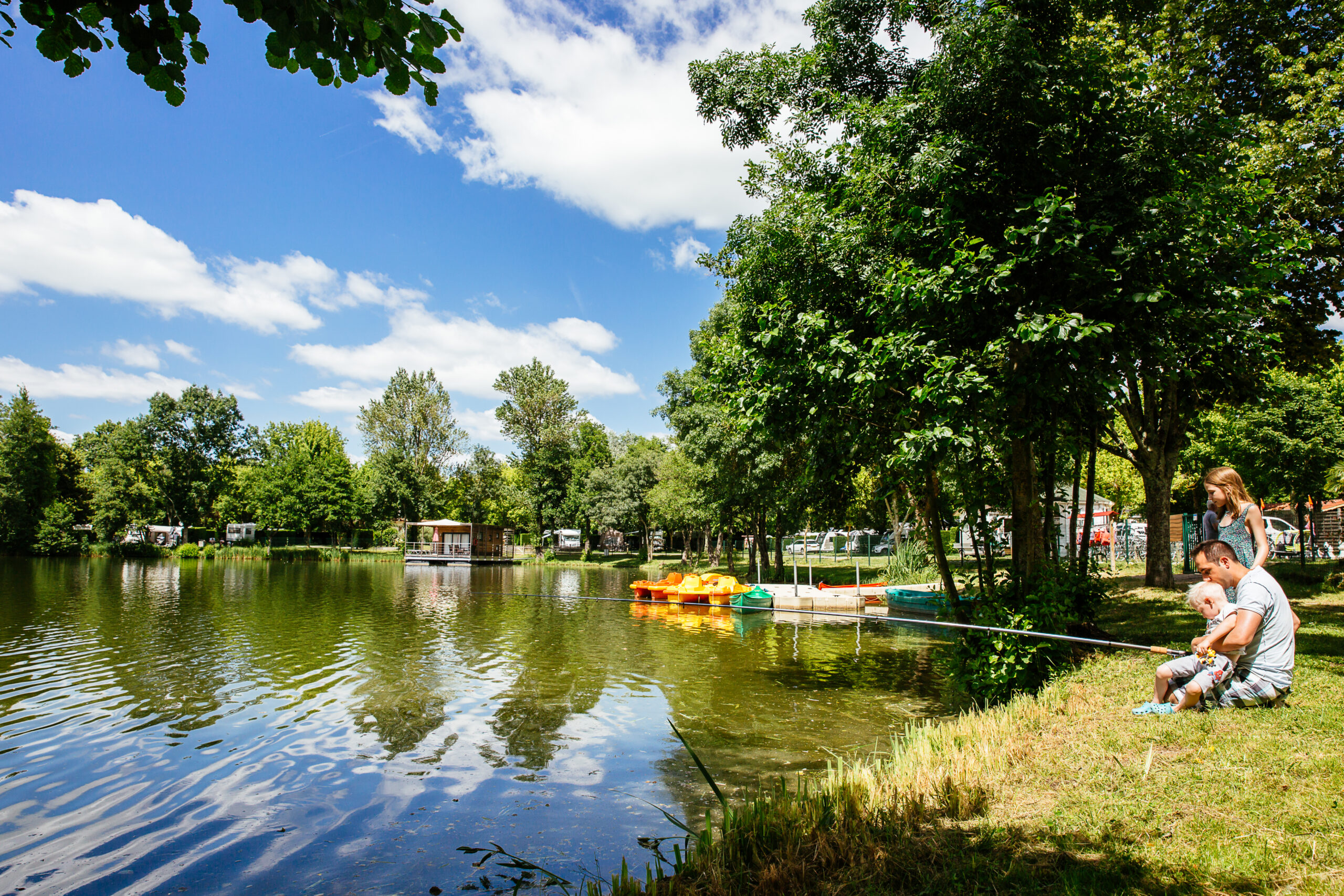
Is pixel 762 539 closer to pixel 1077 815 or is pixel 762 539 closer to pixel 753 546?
pixel 753 546

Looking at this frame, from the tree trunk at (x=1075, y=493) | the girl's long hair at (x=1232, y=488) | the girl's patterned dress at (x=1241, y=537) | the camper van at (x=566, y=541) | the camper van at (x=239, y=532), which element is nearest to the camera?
the girl's patterned dress at (x=1241, y=537)

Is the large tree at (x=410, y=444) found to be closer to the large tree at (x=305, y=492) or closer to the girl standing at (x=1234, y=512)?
the large tree at (x=305, y=492)

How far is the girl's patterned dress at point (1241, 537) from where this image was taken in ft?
21.7

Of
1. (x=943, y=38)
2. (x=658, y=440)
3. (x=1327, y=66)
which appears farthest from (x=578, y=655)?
(x=658, y=440)

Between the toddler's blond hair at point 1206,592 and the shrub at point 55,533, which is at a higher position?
the toddler's blond hair at point 1206,592

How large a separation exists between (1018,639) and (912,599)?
12962mm

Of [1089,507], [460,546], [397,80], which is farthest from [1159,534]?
[460,546]

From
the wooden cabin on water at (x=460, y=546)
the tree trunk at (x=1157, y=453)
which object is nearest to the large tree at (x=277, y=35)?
the tree trunk at (x=1157, y=453)

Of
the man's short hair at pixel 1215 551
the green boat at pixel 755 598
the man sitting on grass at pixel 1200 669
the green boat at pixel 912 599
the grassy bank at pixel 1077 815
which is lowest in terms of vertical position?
the green boat at pixel 755 598

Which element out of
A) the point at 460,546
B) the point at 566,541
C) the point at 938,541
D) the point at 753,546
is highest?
the point at 938,541

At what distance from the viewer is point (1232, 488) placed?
6.88 m

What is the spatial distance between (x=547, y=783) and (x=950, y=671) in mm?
5447

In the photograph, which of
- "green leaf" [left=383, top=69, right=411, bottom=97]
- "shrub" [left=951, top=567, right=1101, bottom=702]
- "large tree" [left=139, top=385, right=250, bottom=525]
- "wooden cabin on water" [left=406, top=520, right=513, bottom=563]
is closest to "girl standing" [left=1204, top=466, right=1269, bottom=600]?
"shrub" [left=951, top=567, right=1101, bottom=702]

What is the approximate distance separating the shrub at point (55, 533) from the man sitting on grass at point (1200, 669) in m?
71.1
